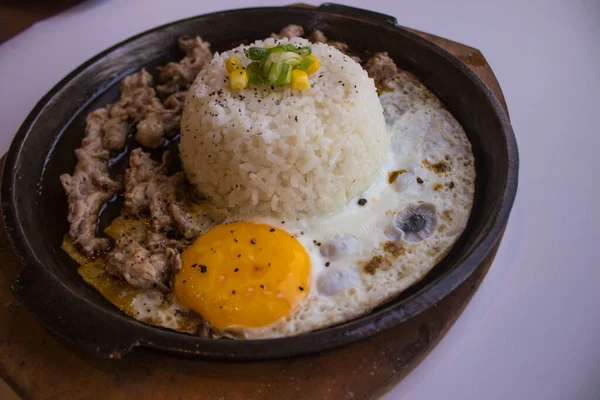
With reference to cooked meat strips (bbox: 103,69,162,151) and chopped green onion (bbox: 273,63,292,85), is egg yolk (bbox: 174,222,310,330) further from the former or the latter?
cooked meat strips (bbox: 103,69,162,151)

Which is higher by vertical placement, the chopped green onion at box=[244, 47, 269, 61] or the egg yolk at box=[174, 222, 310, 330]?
the chopped green onion at box=[244, 47, 269, 61]

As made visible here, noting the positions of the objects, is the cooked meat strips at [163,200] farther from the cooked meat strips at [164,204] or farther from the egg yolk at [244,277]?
the egg yolk at [244,277]

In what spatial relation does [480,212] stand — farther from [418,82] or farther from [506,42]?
[506,42]

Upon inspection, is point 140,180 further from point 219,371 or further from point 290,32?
point 290,32

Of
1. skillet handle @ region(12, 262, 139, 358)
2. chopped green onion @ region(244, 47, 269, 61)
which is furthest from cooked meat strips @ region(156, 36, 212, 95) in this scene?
skillet handle @ region(12, 262, 139, 358)

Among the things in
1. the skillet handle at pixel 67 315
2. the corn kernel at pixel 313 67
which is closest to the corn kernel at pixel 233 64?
the corn kernel at pixel 313 67

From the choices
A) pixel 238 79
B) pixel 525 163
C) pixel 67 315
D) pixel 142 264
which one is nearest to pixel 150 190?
pixel 142 264

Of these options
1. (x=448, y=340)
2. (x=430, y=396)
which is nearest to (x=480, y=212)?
(x=448, y=340)
